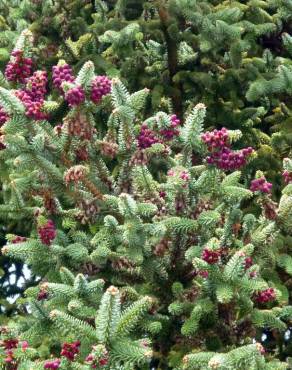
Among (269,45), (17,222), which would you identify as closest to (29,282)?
(17,222)

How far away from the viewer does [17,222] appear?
734 cm

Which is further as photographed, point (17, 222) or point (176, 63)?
point (17, 222)

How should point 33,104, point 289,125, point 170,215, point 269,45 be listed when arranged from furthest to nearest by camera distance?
point 269,45 < point 289,125 < point 170,215 < point 33,104

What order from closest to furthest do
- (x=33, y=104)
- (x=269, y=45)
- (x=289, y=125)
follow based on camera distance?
(x=33, y=104)
(x=289, y=125)
(x=269, y=45)

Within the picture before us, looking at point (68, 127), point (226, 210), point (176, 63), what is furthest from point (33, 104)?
point (176, 63)

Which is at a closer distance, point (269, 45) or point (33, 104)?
point (33, 104)

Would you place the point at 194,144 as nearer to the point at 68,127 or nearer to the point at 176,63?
the point at 68,127

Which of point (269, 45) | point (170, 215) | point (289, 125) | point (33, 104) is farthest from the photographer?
point (269, 45)

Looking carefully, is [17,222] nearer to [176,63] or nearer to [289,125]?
[176,63]

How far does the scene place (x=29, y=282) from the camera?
25.8 feet

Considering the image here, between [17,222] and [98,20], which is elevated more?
[98,20]

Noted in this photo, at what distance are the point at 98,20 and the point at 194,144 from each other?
8.73 feet

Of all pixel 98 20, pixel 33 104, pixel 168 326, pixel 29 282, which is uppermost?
pixel 33 104

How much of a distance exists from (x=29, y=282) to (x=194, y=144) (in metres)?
3.45
